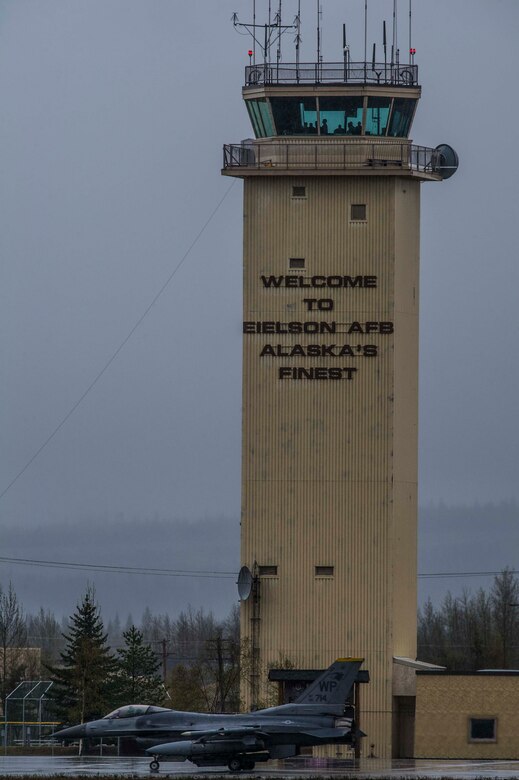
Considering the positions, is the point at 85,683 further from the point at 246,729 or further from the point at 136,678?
the point at 246,729

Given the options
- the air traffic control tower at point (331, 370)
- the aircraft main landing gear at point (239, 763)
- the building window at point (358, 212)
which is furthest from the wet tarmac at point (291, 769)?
the building window at point (358, 212)

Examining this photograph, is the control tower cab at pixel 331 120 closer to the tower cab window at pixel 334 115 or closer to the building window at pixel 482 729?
the tower cab window at pixel 334 115

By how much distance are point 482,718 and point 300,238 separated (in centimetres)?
2043

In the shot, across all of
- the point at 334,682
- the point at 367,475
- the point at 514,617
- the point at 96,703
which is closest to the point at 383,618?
the point at 367,475

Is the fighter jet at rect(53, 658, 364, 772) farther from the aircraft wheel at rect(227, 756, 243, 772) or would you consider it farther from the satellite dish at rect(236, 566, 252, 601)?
the satellite dish at rect(236, 566, 252, 601)

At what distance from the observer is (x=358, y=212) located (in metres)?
74.6

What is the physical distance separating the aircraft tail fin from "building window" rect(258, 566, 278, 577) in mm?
13398

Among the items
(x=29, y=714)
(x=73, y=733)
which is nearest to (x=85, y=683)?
(x=29, y=714)

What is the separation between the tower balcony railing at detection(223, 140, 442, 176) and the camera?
244 ft

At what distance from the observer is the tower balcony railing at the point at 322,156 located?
74500 mm

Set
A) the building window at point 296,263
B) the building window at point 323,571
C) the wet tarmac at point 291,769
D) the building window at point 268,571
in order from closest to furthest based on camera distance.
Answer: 1. the wet tarmac at point 291,769
2. the building window at point 323,571
3. the building window at point 268,571
4. the building window at point 296,263

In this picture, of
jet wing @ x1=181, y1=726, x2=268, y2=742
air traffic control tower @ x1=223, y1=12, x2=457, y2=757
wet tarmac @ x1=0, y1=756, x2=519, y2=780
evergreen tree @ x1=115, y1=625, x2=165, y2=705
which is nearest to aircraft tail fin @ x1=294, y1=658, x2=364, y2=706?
wet tarmac @ x1=0, y1=756, x2=519, y2=780

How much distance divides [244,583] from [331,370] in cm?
923

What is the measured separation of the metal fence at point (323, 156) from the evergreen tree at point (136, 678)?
31.3 meters
